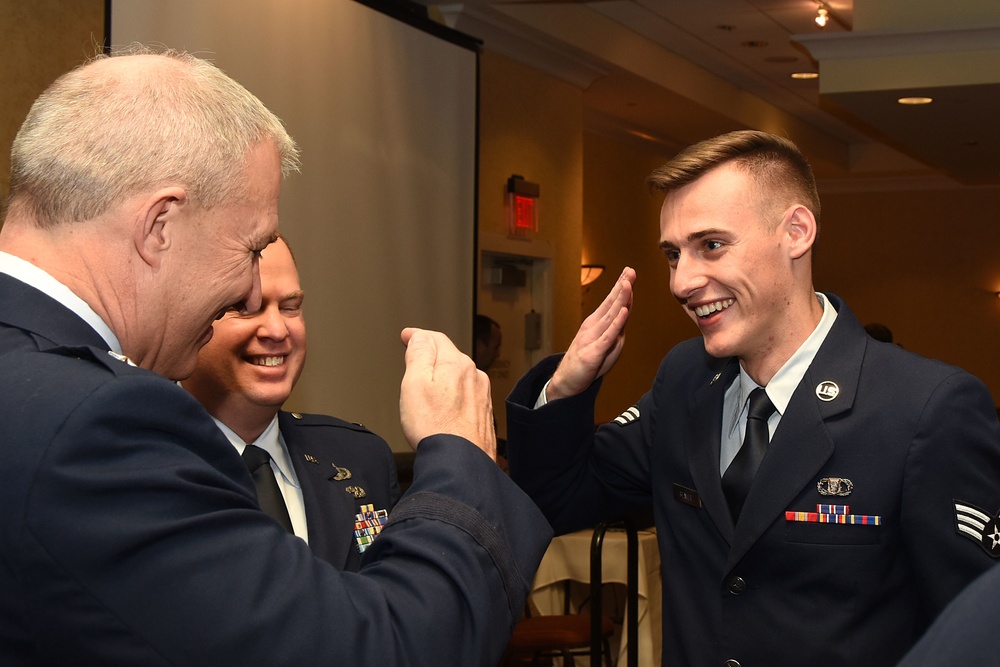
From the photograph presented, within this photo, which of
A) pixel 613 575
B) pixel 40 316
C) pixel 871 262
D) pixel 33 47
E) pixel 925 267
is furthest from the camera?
pixel 871 262

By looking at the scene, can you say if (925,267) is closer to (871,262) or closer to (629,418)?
(871,262)

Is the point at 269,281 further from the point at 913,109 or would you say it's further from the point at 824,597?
the point at 913,109

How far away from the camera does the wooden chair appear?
3385 mm

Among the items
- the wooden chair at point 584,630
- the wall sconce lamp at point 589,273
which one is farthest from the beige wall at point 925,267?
the wooden chair at point 584,630

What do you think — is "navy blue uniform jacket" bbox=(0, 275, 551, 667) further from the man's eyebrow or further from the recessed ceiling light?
the recessed ceiling light

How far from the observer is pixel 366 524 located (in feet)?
6.06

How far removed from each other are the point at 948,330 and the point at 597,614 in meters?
10.9

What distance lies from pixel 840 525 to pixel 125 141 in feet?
3.99

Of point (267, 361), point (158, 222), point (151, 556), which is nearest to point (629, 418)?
point (267, 361)

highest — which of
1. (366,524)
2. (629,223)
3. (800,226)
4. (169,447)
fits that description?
(629,223)

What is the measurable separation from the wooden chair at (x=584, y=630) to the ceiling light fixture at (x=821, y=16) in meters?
4.76

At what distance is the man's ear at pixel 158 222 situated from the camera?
1079 millimetres

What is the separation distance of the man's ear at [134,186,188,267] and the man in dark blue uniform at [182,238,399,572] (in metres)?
0.66

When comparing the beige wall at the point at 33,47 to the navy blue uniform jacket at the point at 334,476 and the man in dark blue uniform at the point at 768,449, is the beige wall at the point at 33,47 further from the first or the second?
the man in dark blue uniform at the point at 768,449
